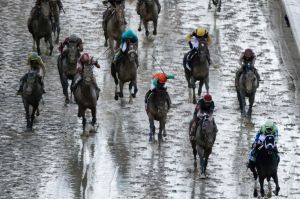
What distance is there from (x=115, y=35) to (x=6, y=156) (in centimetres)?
868

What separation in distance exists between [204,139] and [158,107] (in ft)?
7.61

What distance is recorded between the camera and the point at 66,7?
39875mm

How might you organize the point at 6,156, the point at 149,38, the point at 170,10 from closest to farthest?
the point at 6,156, the point at 149,38, the point at 170,10

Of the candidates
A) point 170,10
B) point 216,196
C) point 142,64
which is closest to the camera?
point 216,196

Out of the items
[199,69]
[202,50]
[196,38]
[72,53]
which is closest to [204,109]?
[196,38]

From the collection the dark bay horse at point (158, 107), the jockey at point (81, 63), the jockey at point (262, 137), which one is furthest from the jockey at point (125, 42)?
the jockey at point (262, 137)

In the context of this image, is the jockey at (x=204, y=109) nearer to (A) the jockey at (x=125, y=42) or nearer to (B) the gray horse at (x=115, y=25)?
(A) the jockey at (x=125, y=42)

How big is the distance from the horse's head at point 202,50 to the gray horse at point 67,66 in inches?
113

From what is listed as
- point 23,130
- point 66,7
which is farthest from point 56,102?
point 66,7

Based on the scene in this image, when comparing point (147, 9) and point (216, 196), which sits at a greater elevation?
point (147, 9)

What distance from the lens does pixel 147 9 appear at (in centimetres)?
3641

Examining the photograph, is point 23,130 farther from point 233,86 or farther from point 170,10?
point 170,10

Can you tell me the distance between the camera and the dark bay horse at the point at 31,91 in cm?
2857

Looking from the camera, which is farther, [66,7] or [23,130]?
[66,7]
